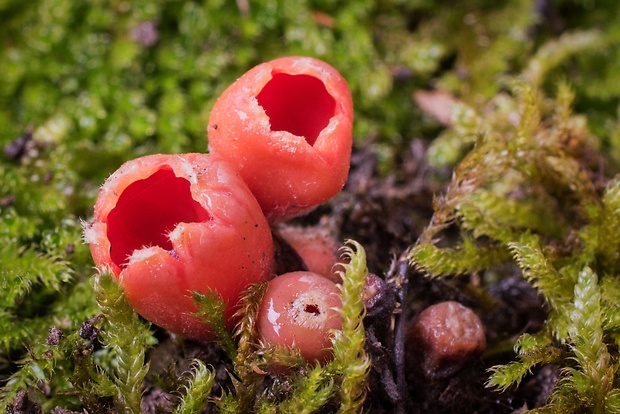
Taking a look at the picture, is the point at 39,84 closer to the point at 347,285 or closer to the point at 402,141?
the point at 402,141

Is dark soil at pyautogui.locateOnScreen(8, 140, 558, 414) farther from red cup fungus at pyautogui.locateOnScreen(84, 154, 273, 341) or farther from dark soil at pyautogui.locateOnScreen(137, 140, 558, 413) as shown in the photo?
red cup fungus at pyautogui.locateOnScreen(84, 154, 273, 341)

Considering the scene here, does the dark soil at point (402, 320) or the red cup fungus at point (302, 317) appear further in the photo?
the dark soil at point (402, 320)

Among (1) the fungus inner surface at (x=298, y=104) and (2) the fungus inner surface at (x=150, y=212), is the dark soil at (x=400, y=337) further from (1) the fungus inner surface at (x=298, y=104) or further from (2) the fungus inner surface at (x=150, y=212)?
(1) the fungus inner surface at (x=298, y=104)

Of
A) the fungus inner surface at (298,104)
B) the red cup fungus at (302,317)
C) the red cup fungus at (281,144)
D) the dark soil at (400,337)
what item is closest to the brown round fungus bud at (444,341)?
the dark soil at (400,337)

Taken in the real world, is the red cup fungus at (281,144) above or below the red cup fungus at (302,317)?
above

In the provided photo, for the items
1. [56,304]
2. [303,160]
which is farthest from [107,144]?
[303,160]
